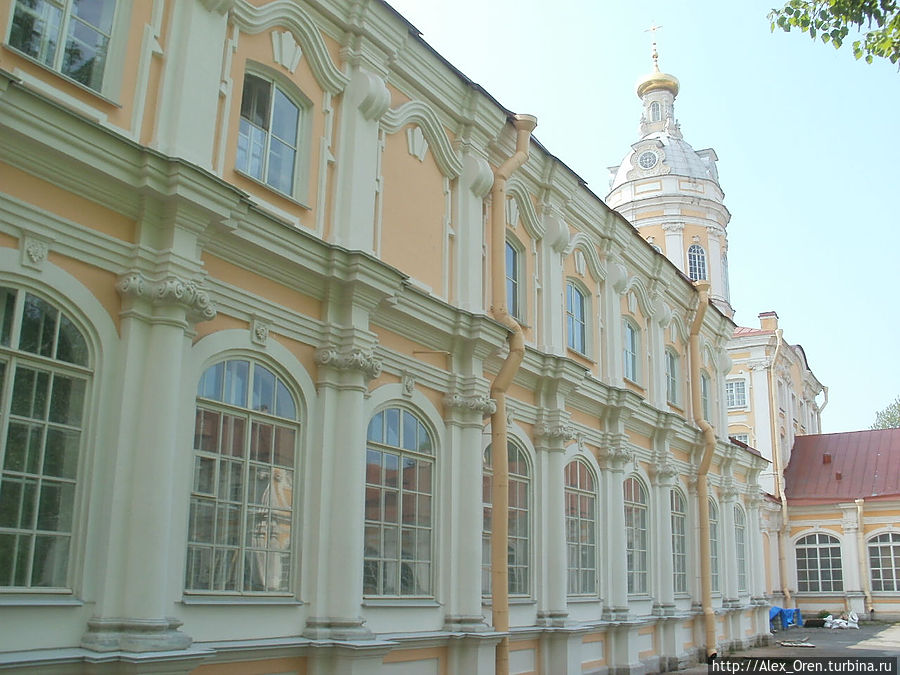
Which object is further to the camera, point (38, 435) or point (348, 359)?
point (348, 359)

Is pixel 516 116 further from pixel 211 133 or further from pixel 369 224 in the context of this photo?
pixel 211 133

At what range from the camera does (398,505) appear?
10531 millimetres

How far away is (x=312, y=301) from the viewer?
385 inches

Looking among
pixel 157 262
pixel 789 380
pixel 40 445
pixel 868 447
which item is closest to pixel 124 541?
pixel 40 445

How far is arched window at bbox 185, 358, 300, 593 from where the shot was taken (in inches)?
324

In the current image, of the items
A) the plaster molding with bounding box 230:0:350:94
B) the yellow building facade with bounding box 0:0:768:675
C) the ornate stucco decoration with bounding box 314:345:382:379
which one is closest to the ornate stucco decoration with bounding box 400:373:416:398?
the yellow building facade with bounding box 0:0:768:675

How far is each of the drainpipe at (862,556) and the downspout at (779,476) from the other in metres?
2.29

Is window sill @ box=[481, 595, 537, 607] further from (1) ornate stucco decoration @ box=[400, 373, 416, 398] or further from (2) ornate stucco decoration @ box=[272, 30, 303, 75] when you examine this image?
(2) ornate stucco decoration @ box=[272, 30, 303, 75]

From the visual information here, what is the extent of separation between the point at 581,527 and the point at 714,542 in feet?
24.2

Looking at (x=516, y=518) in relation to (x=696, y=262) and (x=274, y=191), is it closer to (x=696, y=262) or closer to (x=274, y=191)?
(x=274, y=191)

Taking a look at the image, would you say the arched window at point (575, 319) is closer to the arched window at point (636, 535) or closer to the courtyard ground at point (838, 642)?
the arched window at point (636, 535)

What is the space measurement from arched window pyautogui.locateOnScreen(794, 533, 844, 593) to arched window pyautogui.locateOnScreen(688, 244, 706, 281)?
9.93 metres

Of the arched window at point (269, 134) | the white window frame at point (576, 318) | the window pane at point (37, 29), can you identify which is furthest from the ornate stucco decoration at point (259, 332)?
the white window frame at point (576, 318)

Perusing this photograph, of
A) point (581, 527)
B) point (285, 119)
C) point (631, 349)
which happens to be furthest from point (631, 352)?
point (285, 119)
